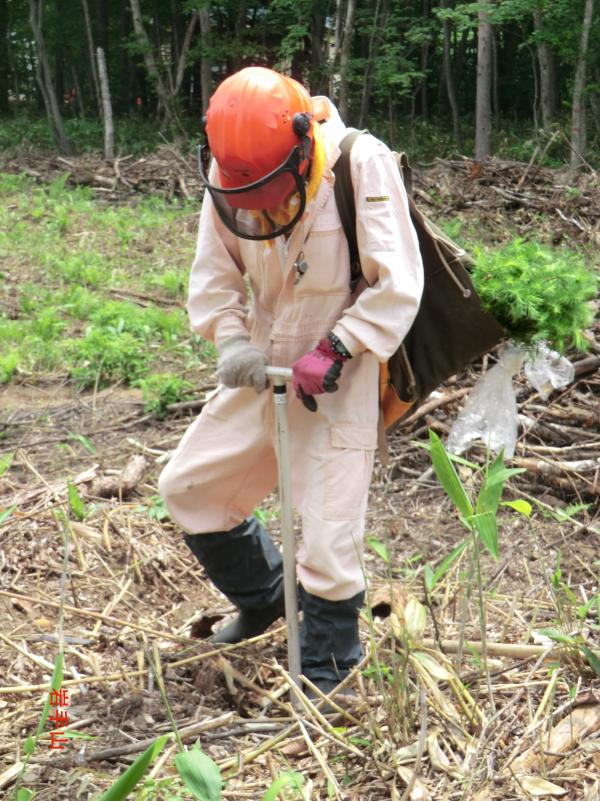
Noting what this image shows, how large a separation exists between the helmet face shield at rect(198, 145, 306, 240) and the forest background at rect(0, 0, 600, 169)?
26.3 feet

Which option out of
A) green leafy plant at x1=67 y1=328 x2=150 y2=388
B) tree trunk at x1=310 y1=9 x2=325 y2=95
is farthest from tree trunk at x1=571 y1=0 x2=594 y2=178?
green leafy plant at x1=67 y1=328 x2=150 y2=388

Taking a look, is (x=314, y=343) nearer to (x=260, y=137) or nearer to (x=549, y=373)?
(x=260, y=137)

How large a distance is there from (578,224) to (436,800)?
314 inches

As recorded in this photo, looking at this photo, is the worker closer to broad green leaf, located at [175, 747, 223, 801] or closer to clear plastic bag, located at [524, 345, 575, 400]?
broad green leaf, located at [175, 747, 223, 801]

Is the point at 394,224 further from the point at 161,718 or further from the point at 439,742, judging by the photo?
the point at 161,718

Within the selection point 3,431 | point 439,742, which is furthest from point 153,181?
point 439,742

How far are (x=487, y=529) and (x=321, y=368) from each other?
694mm

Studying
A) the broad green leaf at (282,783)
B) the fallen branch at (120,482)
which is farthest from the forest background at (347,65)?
the broad green leaf at (282,783)

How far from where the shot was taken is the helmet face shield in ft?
9.01

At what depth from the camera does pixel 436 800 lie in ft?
7.96

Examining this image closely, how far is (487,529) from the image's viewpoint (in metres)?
2.48

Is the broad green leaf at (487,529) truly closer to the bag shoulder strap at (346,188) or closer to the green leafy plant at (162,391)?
the bag shoulder strap at (346,188)

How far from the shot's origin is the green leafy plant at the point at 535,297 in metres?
4.87

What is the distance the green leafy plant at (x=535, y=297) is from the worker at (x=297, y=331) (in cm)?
196
